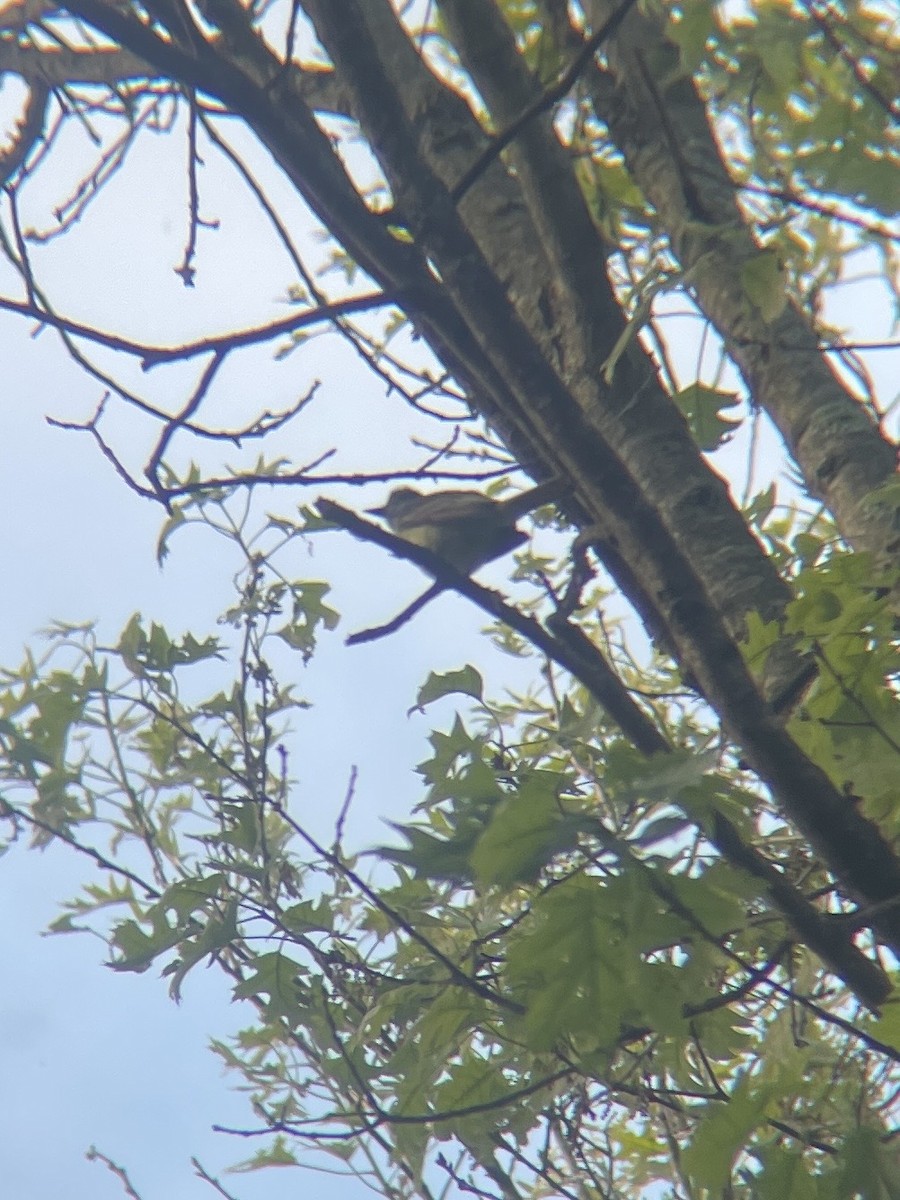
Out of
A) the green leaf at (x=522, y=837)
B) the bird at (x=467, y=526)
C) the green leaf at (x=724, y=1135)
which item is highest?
the bird at (x=467, y=526)

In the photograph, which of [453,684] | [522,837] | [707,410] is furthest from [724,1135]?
[707,410]

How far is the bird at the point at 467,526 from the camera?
7.53 ft

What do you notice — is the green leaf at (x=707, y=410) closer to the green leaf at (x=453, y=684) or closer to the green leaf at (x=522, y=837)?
the green leaf at (x=453, y=684)

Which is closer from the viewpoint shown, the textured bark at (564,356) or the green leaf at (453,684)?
the textured bark at (564,356)

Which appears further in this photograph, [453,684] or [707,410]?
[707,410]

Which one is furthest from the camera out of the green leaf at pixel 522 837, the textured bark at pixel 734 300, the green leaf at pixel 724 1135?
the textured bark at pixel 734 300

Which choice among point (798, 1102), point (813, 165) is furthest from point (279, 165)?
point (798, 1102)

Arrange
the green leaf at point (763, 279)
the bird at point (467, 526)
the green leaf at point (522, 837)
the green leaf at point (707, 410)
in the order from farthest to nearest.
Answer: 1. the bird at point (467, 526)
2. the green leaf at point (707, 410)
3. the green leaf at point (763, 279)
4. the green leaf at point (522, 837)

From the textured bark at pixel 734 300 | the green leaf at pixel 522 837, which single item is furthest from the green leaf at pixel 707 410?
the green leaf at pixel 522 837

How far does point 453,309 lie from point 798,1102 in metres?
1.65

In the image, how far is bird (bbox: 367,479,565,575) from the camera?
7.53 feet

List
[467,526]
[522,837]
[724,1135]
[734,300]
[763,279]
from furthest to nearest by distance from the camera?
[467,526] < [734,300] < [763,279] < [724,1135] < [522,837]

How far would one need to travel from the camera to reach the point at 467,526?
2.33 m

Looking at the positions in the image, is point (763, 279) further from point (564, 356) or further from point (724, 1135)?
point (724, 1135)
